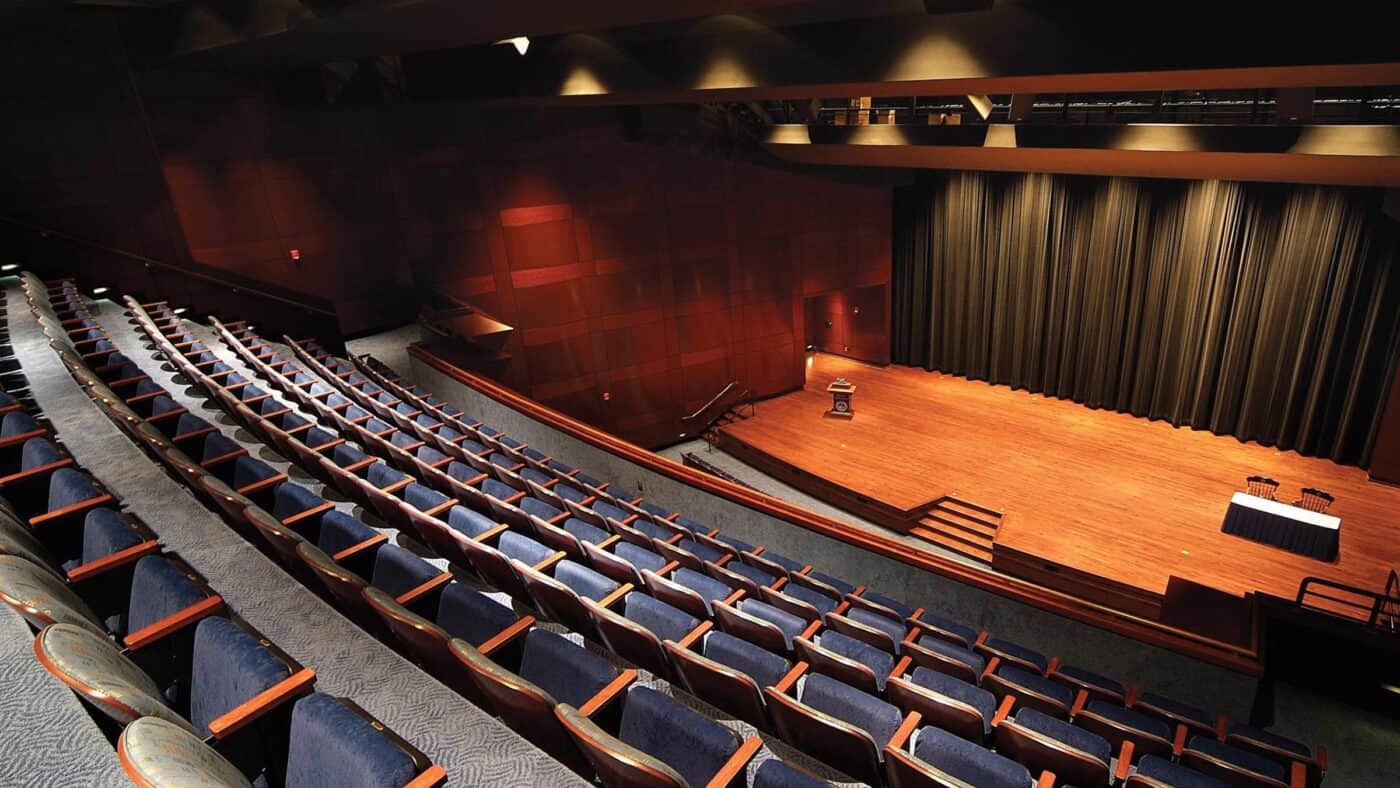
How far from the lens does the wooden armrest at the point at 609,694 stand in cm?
105

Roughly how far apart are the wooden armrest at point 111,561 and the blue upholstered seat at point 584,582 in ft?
2.46

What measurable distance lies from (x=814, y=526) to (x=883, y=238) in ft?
13.2

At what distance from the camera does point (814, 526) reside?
2.46 metres

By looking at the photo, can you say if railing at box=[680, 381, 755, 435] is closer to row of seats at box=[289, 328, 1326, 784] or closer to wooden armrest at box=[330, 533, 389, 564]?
row of seats at box=[289, 328, 1326, 784]

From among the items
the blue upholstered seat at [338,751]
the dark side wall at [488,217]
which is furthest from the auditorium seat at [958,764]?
the dark side wall at [488,217]

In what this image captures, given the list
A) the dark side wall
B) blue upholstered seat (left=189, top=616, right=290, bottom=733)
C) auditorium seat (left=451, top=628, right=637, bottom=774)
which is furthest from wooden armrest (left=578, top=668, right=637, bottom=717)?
the dark side wall

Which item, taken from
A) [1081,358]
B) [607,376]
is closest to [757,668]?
[607,376]

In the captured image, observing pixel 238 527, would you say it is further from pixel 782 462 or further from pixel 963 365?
pixel 963 365

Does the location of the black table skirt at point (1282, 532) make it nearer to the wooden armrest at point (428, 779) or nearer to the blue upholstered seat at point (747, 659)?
the blue upholstered seat at point (747, 659)

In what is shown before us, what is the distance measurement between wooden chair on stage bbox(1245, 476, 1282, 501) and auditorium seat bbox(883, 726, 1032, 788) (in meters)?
3.45

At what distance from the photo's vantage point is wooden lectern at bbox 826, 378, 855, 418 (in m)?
5.26

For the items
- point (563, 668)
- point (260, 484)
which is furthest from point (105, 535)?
point (563, 668)

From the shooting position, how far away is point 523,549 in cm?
170

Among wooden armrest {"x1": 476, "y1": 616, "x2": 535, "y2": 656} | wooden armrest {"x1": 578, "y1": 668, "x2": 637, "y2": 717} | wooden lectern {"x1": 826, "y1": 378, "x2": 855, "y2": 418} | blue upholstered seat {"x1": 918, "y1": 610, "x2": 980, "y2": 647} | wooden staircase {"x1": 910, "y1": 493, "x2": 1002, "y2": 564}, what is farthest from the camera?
wooden lectern {"x1": 826, "y1": 378, "x2": 855, "y2": 418}
